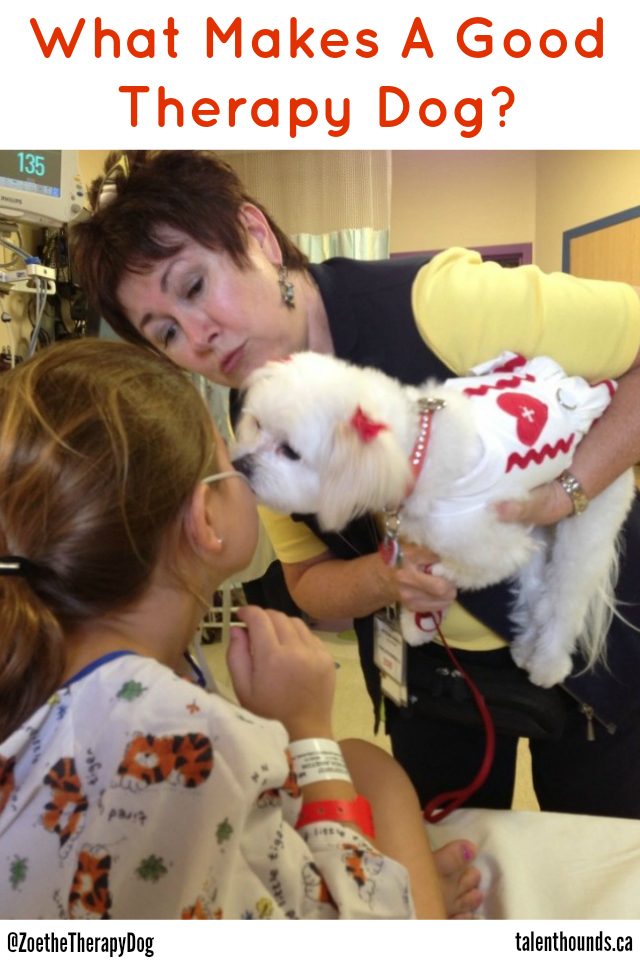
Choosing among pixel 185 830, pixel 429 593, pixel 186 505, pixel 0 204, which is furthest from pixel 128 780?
pixel 0 204

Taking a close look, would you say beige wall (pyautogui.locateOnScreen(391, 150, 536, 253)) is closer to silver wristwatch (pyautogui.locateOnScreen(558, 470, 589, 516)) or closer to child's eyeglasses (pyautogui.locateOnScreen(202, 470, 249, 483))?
silver wristwatch (pyautogui.locateOnScreen(558, 470, 589, 516))

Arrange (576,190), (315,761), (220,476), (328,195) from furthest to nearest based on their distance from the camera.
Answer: (576,190)
(328,195)
(220,476)
(315,761)

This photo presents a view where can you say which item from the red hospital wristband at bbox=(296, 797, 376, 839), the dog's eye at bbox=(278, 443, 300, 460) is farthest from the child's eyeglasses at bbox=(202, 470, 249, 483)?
the red hospital wristband at bbox=(296, 797, 376, 839)

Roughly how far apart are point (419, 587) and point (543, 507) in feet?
0.72

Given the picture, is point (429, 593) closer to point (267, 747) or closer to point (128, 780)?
point (267, 747)

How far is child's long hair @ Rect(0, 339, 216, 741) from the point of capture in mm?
561

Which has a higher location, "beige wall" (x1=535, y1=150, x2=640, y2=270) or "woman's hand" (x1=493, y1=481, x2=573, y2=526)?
"beige wall" (x1=535, y1=150, x2=640, y2=270)

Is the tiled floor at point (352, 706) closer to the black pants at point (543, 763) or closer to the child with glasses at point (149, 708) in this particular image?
the black pants at point (543, 763)

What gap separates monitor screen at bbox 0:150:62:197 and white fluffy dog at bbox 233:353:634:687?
908 millimetres

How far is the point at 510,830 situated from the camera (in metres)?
0.81

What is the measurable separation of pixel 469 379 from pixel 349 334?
0.18 metres

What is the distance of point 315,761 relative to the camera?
612 millimetres

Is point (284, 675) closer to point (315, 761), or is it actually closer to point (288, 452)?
point (315, 761)

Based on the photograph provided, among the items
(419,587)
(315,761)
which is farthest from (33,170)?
(315,761)
